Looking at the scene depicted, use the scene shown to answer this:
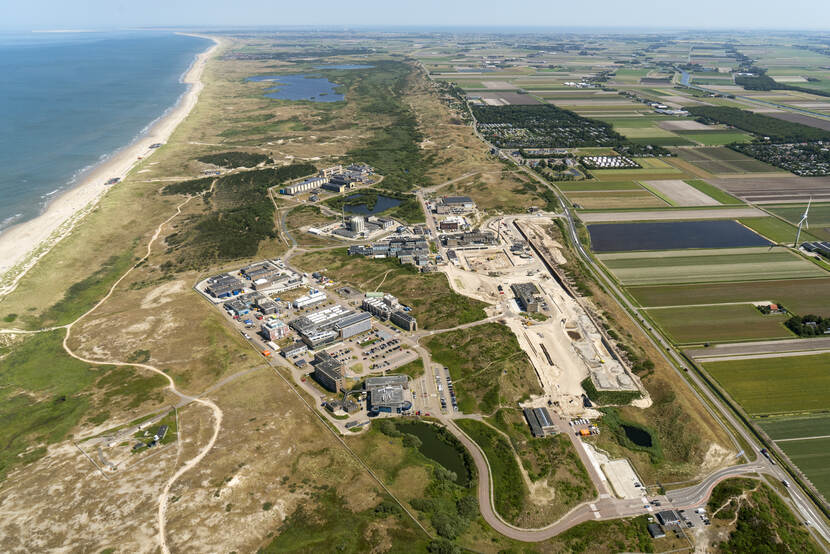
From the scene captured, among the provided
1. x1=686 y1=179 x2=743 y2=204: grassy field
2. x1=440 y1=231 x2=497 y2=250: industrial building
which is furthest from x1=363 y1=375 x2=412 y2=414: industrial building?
x1=686 y1=179 x2=743 y2=204: grassy field

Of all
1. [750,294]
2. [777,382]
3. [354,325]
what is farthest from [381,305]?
[750,294]

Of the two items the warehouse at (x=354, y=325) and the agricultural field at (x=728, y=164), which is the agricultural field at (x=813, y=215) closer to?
the agricultural field at (x=728, y=164)

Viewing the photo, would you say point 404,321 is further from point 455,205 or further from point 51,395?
point 455,205

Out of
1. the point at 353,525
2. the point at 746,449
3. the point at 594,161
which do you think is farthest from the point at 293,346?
the point at 594,161

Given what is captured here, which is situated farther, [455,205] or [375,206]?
[375,206]

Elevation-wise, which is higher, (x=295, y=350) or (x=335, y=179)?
(x=335, y=179)
